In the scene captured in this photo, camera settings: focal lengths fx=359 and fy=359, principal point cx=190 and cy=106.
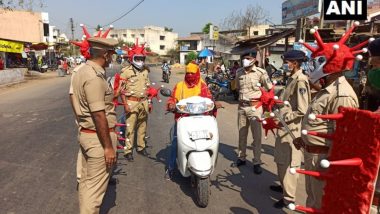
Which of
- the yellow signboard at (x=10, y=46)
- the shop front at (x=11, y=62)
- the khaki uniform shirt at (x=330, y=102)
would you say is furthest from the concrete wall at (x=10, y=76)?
the khaki uniform shirt at (x=330, y=102)

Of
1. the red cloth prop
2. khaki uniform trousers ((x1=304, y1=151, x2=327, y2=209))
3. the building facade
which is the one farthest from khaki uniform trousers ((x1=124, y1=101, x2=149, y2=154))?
the building facade

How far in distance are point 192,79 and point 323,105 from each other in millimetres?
2589

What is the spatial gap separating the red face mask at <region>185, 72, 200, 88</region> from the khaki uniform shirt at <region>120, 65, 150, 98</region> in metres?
1.28

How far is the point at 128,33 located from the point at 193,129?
274 ft

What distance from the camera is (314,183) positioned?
292cm

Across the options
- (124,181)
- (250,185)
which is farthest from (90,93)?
(250,185)

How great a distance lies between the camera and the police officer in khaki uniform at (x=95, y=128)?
3.05 meters

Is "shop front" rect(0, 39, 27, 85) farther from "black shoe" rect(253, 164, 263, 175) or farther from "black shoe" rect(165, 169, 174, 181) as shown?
"black shoe" rect(253, 164, 263, 175)

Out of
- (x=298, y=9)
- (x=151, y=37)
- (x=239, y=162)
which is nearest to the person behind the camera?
(x=239, y=162)

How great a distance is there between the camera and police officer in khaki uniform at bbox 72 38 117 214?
3053 mm

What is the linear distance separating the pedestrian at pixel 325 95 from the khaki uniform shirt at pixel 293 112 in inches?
37.8

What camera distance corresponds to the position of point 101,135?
3.07 metres

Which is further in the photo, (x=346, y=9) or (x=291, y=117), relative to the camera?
(x=346, y=9)

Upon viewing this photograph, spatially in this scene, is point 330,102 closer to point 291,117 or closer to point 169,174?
point 291,117
